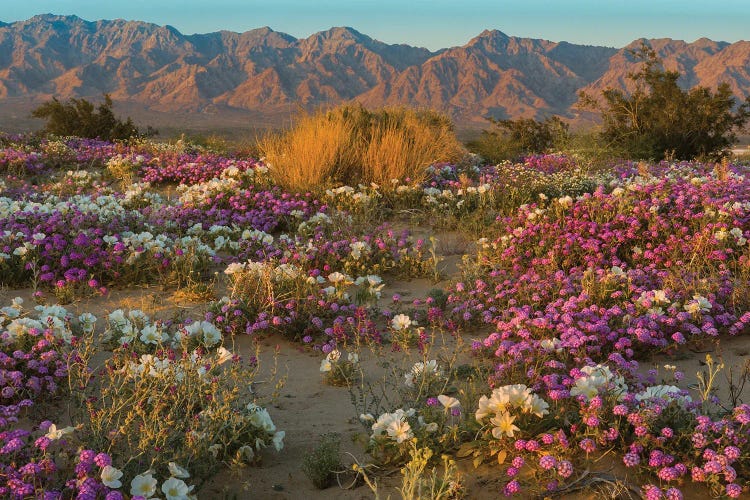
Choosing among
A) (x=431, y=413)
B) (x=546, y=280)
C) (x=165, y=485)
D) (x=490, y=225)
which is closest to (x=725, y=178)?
(x=490, y=225)

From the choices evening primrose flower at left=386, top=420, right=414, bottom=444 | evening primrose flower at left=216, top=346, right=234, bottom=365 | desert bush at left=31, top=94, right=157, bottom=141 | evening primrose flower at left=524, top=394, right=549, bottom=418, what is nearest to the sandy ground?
evening primrose flower at left=386, top=420, right=414, bottom=444

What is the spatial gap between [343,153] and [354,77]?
15196 centimetres

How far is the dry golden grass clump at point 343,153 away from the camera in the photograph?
10.1m

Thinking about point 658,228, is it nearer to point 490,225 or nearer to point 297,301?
point 490,225

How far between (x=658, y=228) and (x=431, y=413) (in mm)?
4442

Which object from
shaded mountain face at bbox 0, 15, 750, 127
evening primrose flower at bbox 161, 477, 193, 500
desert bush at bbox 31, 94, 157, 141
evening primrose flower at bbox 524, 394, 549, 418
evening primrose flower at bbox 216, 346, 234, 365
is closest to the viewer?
evening primrose flower at bbox 161, 477, 193, 500

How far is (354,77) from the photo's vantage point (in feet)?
517

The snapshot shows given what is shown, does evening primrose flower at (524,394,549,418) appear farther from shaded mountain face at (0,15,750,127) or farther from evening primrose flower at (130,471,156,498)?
shaded mountain face at (0,15,750,127)

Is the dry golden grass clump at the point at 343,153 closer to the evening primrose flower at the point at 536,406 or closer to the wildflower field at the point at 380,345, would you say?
the wildflower field at the point at 380,345

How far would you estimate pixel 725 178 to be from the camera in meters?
8.62

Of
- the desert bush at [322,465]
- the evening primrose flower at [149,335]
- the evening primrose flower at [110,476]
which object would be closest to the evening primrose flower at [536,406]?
the desert bush at [322,465]

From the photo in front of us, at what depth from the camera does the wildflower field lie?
3125 millimetres

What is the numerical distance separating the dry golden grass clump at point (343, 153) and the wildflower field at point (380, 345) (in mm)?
325

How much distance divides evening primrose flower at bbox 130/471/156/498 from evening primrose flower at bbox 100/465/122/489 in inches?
2.6
